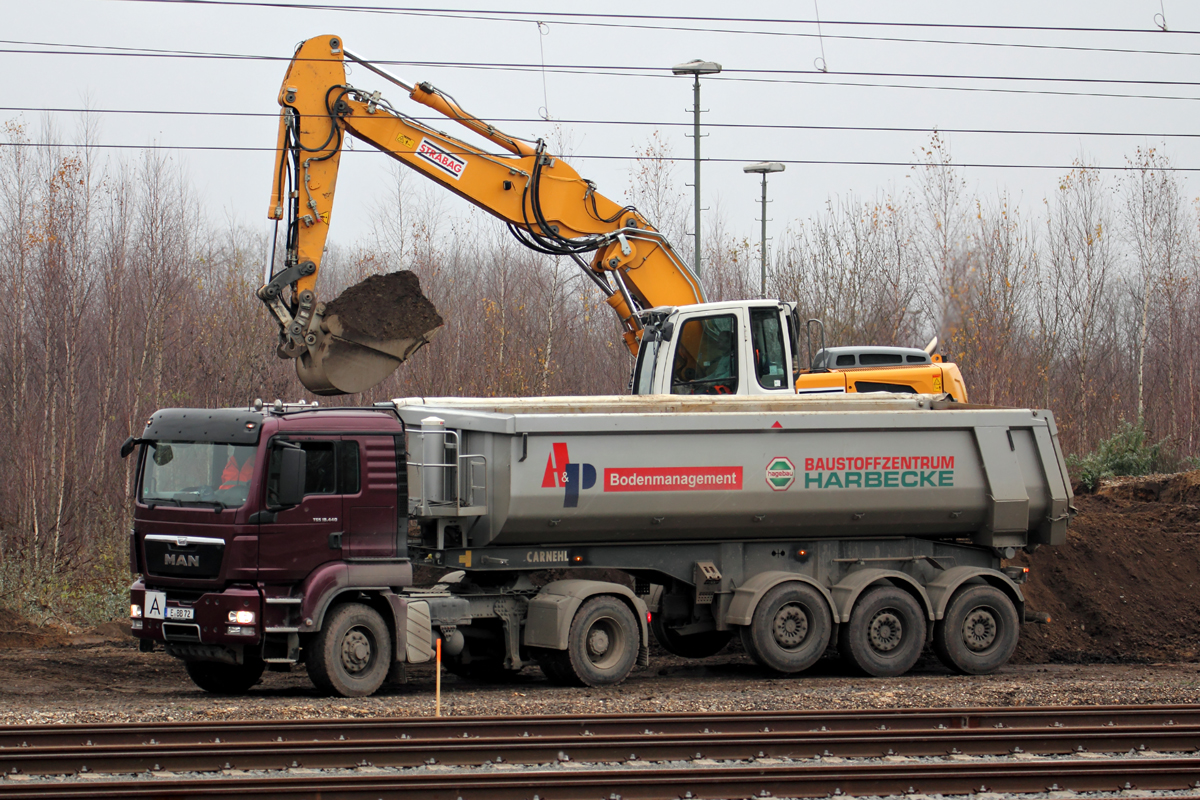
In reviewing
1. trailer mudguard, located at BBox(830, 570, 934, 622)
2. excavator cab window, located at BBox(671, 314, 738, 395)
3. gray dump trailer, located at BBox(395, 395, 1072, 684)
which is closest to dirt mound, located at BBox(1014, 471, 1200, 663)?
gray dump trailer, located at BBox(395, 395, 1072, 684)

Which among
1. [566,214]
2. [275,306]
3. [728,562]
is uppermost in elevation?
[566,214]

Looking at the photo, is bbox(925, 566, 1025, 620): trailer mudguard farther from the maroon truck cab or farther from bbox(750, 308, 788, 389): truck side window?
the maroon truck cab

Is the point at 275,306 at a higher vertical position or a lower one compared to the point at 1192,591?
higher

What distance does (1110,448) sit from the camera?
82.4 feet

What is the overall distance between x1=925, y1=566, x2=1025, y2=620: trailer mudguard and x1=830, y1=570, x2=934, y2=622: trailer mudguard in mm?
106

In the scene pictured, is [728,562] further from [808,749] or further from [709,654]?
[808,749]

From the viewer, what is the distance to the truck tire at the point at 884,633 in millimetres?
13883

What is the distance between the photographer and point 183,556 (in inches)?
459

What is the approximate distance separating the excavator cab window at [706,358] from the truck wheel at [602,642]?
3.07 meters

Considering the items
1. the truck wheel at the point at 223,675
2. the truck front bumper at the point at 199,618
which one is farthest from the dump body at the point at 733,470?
the truck wheel at the point at 223,675

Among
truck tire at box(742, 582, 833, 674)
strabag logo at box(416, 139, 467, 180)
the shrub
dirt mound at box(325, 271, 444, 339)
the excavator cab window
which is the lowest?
truck tire at box(742, 582, 833, 674)

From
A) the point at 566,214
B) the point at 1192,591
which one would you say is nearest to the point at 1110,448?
the point at 1192,591

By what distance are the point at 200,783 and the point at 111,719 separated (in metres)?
2.99

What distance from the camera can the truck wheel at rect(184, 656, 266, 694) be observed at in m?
12.6
